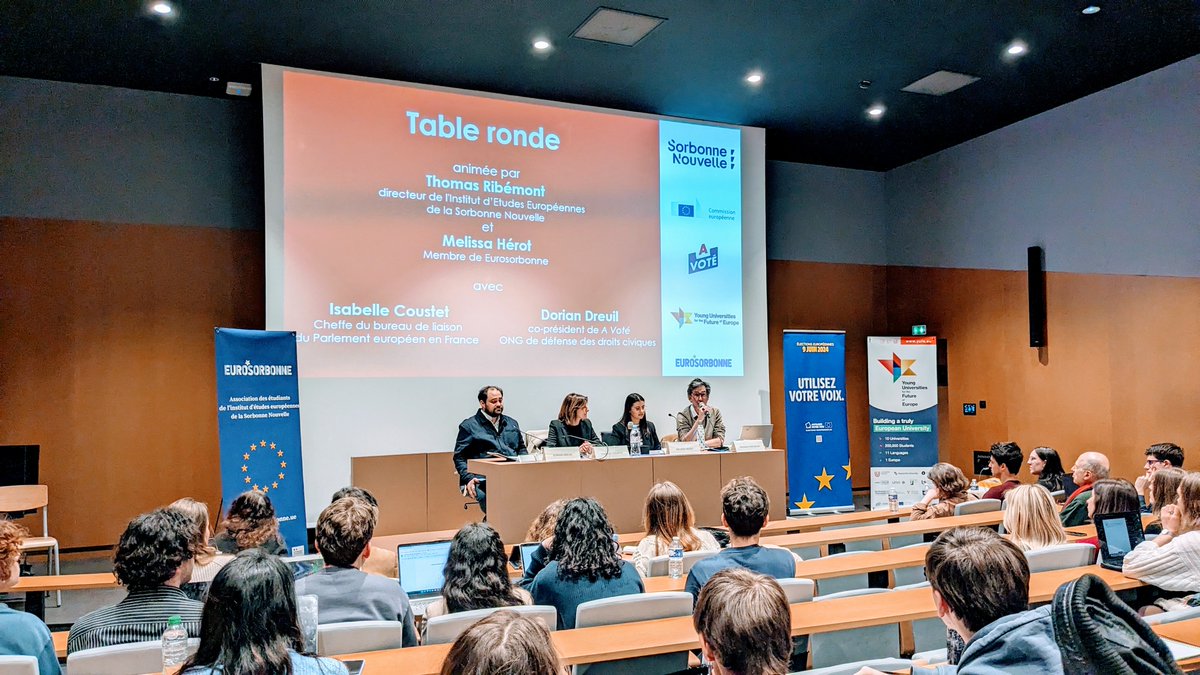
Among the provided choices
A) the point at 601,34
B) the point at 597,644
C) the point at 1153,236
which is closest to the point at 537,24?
the point at 601,34

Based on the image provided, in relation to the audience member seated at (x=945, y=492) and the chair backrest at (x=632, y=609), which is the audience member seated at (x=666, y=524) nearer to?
the chair backrest at (x=632, y=609)

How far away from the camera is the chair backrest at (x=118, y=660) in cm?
214

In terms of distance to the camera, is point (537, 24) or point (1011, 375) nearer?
point (537, 24)

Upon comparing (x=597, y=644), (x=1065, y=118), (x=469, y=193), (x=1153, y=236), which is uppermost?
(x=1065, y=118)

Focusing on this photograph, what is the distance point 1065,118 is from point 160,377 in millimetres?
8671

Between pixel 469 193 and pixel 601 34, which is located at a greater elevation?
pixel 601 34

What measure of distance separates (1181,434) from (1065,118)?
3.14 metres

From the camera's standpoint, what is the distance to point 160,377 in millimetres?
6988

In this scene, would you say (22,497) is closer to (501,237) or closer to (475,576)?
(501,237)

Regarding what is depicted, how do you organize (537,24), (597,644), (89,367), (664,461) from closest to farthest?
(597,644) < (664,461) < (537,24) < (89,367)

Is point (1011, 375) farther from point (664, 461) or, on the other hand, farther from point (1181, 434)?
point (664, 461)

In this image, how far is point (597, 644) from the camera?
2.35 meters

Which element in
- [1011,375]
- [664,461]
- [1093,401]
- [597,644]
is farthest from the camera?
[1011,375]

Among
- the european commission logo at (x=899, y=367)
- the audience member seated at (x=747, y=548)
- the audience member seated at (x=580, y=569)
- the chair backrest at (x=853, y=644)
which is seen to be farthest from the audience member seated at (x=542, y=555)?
the european commission logo at (x=899, y=367)
